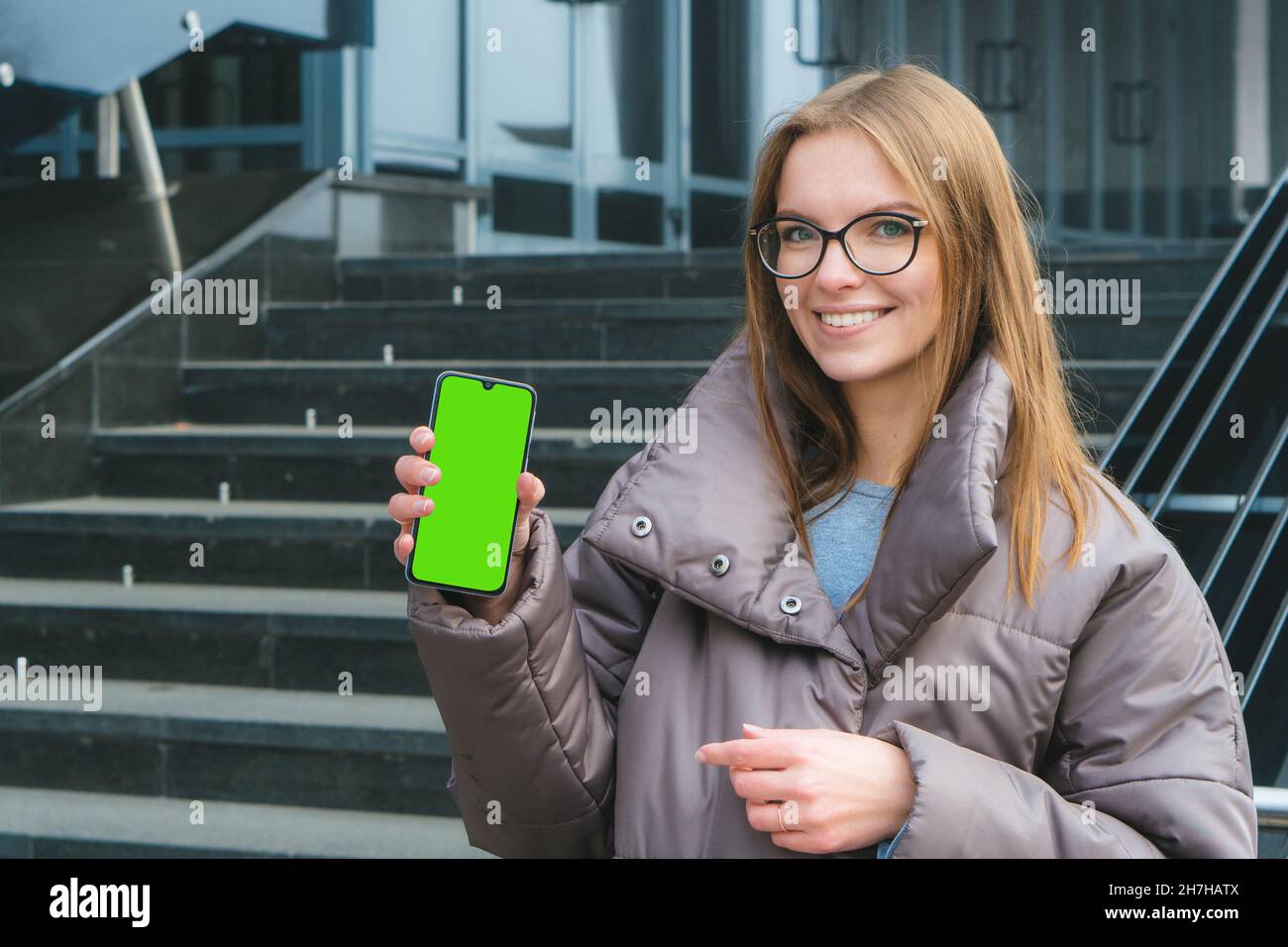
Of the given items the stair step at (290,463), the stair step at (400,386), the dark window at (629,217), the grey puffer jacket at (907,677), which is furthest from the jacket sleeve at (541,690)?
the dark window at (629,217)

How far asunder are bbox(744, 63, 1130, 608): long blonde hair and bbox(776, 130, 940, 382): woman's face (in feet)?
0.05

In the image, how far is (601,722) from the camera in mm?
1458

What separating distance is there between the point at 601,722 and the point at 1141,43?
520 inches

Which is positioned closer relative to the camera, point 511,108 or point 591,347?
point 591,347

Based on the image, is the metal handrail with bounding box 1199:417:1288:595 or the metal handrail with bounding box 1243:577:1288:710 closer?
the metal handrail with bounding box 1243:577:1288:710

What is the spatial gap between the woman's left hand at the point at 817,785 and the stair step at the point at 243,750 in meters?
2.22

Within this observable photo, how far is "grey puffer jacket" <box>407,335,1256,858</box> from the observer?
1.29m

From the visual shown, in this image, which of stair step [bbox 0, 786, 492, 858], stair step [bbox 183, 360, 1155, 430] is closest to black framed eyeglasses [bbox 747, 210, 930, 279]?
stair step [bbox 0, 786, 492, 858]

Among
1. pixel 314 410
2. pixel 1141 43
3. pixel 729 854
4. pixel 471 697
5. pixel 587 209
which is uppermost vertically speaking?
pixel 1141 43

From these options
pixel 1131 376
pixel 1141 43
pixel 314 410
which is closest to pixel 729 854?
pixel 1131 376

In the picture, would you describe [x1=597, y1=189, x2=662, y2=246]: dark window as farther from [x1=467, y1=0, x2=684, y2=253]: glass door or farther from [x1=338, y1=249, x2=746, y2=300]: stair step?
[x1=338, y1=249, x2=746, y2=300]: stair step

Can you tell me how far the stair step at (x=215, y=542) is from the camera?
4148 mm

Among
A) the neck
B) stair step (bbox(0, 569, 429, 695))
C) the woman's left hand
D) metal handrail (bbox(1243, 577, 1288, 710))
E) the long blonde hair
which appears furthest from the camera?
stair step (bbox(0, 569, 429, 695))

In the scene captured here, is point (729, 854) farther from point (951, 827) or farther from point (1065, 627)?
point (1065, 627)
